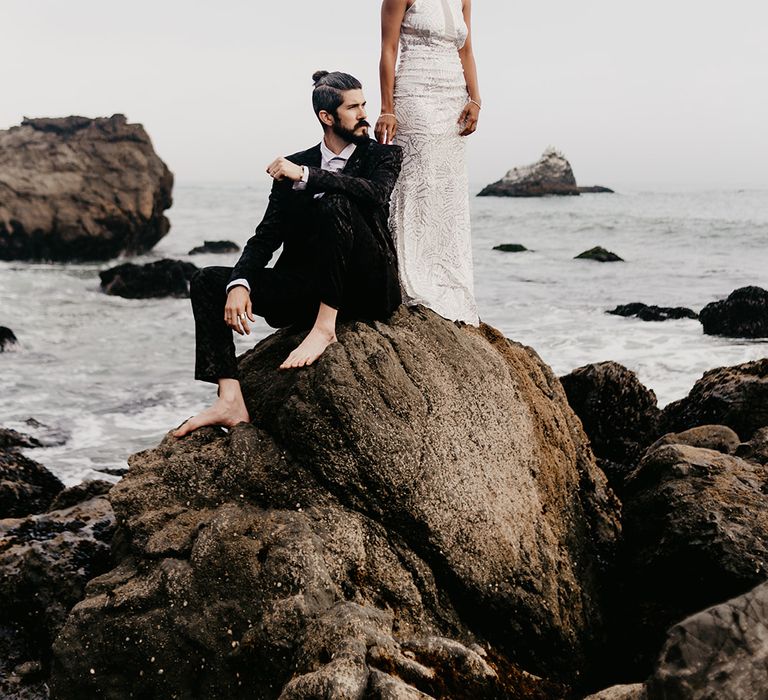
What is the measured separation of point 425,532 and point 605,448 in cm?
406

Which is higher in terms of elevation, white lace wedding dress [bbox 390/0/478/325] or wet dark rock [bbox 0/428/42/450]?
white lace wedding dress [bbox 390/0/478/325]

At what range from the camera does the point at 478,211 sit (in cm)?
5141

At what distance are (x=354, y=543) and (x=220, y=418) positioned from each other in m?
1.03

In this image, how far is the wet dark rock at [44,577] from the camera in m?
4.74

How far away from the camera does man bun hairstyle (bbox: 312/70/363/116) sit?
4.75 m

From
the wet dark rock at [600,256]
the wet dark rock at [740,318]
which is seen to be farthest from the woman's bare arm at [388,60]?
the wet dark rock at [600,256]

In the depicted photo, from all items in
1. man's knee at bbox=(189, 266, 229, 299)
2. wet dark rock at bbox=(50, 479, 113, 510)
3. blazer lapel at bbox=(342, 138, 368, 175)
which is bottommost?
wet dark rock at bbox=(50, 479, 113, 510)

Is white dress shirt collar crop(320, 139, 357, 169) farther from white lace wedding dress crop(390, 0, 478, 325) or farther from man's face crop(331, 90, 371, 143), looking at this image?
white lace wedding dress crop(390, 0, 478, 325)

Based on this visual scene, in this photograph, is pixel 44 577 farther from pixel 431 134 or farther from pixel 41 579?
pixel 431 134

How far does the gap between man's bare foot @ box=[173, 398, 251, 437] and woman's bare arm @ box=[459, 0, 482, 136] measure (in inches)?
94.1

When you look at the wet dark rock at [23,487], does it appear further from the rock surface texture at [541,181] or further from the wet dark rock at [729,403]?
the rock surface texture at [541,181]

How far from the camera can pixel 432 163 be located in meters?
5.53

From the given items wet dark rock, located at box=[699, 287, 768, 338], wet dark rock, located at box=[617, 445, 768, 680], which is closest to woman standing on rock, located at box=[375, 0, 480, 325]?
wet dark rock, located at box=[617, 445, 768, 680]

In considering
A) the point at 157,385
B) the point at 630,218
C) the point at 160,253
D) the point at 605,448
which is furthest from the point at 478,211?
the point at 605,448
